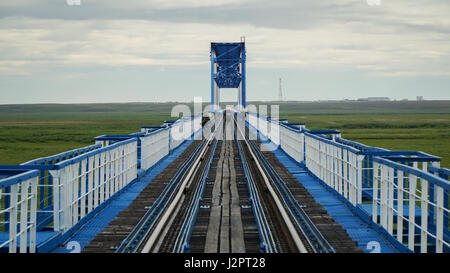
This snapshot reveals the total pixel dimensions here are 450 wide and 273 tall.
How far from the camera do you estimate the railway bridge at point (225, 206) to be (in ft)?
26.9

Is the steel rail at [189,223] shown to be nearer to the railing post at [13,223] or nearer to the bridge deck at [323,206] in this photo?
the bridge deck at [323,206]

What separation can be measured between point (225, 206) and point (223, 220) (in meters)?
1.47

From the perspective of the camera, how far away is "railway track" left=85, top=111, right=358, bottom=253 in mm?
8648

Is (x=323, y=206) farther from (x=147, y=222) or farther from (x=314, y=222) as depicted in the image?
(x=147, y=222)

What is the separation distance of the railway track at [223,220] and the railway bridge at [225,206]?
0.08 ft

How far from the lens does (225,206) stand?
1205 cm

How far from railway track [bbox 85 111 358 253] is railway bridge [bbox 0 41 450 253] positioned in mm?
25

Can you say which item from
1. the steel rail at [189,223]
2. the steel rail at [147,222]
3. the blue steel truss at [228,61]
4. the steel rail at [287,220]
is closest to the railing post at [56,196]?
the steel rail at [147,222]

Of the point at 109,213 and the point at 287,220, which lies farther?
the point at 109,213

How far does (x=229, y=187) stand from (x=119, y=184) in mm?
3451

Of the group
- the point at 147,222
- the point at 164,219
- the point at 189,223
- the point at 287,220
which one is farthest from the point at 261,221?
the point at 147,222

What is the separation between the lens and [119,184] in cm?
1351

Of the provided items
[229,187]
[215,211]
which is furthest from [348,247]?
[229,187]
